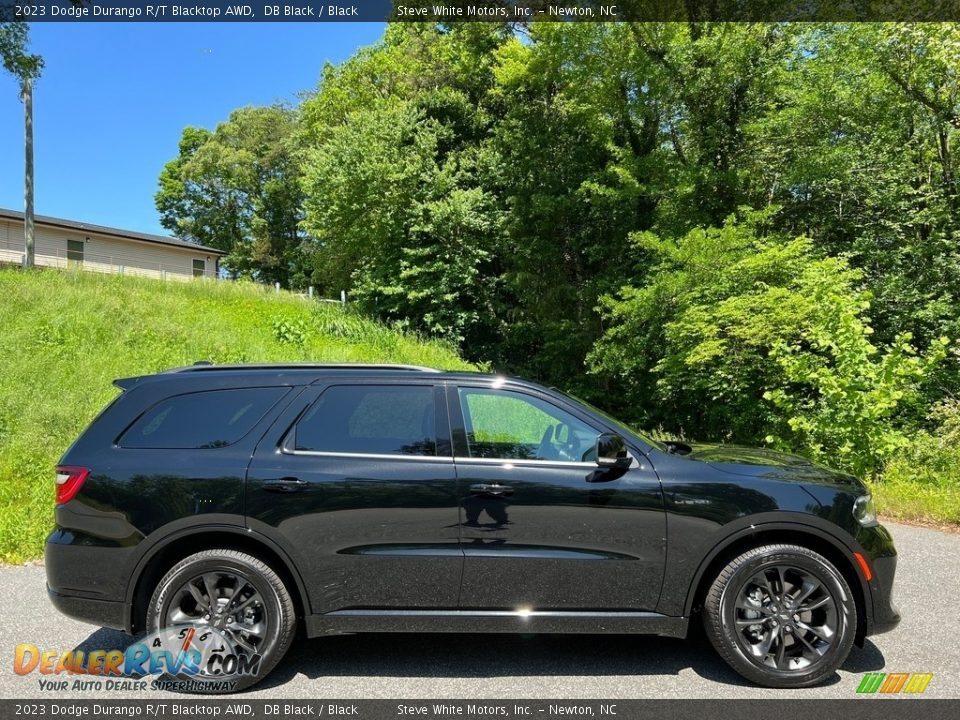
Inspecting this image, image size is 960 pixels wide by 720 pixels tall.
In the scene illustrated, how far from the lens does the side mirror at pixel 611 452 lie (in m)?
3.84

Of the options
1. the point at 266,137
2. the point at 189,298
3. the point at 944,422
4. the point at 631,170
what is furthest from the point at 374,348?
the point at 266,137

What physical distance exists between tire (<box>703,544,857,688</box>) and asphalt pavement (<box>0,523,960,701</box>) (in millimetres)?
129

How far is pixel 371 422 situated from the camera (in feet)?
13.6

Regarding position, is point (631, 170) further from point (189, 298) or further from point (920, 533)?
point (920, 533)

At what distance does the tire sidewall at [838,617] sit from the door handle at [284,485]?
244 centimetres

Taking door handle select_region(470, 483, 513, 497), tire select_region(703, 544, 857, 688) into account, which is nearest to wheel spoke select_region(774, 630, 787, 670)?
tire select_region(703, 544, 857, 688)

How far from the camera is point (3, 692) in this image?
12.1 feet

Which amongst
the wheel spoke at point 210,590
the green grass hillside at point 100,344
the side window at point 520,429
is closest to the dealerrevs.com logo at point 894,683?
the side window at point 520,429

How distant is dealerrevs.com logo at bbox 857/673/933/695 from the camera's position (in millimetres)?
3715

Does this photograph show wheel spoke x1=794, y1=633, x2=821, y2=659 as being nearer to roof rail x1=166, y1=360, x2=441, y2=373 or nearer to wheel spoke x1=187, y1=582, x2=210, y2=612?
roof rail x1=166, y1=360, x2=441, y2=373

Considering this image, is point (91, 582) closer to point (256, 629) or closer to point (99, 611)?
point (99, 611)

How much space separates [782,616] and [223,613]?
312 cm

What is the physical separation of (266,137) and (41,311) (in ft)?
139

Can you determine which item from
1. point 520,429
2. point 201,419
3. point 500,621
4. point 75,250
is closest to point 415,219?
point 75,250
